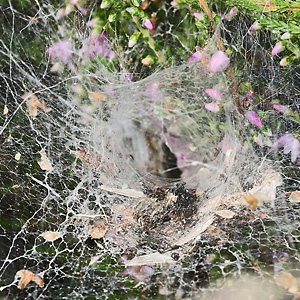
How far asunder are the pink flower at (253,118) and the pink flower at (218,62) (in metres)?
0.16

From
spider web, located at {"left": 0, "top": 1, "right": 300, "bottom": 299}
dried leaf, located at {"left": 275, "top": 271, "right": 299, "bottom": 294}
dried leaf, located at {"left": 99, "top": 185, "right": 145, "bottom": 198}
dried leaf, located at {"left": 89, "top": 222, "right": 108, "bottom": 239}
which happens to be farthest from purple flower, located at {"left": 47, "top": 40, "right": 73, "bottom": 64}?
dried leaf, located at {"left": 275, "top": 271, "right": 299, "bottom": 294}

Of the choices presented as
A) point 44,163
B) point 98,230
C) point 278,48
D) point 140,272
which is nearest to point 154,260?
point 140,272

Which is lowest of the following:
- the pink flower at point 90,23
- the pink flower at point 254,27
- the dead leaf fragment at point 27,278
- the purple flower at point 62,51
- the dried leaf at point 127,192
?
the dead leaf fragment at point 27,278

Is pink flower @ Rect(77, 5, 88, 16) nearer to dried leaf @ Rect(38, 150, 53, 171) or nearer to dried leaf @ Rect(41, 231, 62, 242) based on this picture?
dried leaf @ Rect(38, 150, 53, 171)

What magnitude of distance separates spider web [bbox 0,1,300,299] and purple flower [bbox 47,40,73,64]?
2 centimetres

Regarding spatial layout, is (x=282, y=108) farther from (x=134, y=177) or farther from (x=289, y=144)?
(x=134, y=177)

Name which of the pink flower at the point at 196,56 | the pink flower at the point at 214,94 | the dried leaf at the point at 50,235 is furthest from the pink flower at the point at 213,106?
the dried leaf at the point at 50,235

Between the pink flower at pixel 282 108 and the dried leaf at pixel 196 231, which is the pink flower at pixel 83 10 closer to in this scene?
the pink flower at pixel 282 108

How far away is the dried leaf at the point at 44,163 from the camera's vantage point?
41.7 inches

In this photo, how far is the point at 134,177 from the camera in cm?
112

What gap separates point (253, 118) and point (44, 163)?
0.70 metres

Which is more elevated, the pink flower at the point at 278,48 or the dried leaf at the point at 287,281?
the pink flower at the point at 278,48

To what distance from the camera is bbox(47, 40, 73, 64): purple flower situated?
1044 millimetres

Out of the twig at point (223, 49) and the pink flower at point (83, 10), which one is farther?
the pink flower at point (83, 10)
